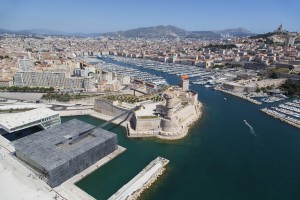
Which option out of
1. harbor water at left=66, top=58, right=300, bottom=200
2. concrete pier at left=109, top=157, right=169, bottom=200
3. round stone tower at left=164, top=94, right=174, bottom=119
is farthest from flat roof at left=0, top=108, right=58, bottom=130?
concrete pier at left=109, top=157, right=169, bottom=200

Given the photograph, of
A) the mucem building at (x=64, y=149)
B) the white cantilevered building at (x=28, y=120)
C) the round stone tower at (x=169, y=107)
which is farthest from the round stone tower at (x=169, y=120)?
the white cantilevered building at (x=28, y=120)

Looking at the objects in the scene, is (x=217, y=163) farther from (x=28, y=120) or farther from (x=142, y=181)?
(x=28, y=120)

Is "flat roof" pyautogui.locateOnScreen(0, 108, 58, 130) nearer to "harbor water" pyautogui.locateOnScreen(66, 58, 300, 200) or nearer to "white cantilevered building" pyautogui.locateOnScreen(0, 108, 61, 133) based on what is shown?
"white cantilevered building" pyautogui.locateOnScreen(0, 108, 61, 133)

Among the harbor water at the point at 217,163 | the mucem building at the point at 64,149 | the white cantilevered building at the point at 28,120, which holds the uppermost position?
the white cantilevered building at the point at 28,120

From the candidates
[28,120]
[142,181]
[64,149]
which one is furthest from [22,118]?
[142,181]

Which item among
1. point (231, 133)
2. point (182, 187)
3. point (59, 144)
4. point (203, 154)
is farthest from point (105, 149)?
point (231, 133)

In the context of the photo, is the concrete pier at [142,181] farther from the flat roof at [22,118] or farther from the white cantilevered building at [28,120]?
the flat roof at [22,118]
